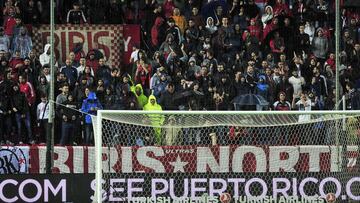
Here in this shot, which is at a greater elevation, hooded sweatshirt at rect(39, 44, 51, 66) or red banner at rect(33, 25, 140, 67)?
red banner at rect(33, 25, 140, 67)

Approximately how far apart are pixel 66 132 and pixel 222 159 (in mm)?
3661

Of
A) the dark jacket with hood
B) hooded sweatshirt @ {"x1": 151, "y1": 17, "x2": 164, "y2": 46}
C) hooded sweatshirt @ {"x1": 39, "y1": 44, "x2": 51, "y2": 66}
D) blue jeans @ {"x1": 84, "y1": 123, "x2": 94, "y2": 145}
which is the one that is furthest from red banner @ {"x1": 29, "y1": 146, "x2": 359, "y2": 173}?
hooded sweatshirt @ {"x1": 151, "y1": 17, "x2": 164, "y2": 46}

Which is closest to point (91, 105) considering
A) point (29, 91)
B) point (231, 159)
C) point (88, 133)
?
point (88, 133)

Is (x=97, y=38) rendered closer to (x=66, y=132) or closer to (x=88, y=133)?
(x=88, y=133)

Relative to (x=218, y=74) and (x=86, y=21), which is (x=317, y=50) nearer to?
(x=218, y=74)

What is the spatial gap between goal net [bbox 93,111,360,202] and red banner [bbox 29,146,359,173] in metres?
0.02

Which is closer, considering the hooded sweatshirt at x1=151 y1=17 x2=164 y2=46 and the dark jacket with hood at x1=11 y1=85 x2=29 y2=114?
the dark jacket with hood at x1=11 y1=85 x2=29 y2=114

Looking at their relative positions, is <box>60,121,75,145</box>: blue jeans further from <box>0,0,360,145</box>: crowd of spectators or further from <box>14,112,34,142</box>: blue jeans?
<box>14,112,34,142</box>: blue jeans

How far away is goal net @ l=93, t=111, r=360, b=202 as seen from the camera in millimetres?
15898

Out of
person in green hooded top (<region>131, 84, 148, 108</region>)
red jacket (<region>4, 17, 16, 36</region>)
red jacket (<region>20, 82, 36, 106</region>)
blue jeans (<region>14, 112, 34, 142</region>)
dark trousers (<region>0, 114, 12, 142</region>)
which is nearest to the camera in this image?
dark trousers (<region>0, 114, 12, 142</region>)

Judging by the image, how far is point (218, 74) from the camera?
2127 cm

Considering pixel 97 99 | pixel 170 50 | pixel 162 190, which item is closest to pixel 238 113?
pixel 162 190

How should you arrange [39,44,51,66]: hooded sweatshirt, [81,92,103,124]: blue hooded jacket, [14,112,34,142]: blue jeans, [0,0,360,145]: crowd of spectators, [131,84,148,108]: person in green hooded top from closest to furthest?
1. [14,112,34,142]: blue jeans
2. [81,92,103,124]: blue hooded jacket
3. [0,0,360,145]: crowd of spectators
4. [131,84,148,108]: person in green hooded top
5. [39,44,51,66]: hooded sweatshirt

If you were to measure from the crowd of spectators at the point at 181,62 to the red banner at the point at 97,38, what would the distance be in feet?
0.96
